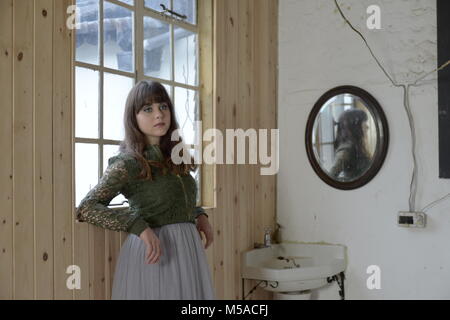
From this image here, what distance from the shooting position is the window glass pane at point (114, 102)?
224 cm

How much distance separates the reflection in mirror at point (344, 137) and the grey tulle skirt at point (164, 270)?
145cm

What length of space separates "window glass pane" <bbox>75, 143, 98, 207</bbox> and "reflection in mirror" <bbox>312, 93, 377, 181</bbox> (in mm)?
1571

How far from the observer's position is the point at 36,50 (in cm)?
181

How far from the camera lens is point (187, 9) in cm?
282

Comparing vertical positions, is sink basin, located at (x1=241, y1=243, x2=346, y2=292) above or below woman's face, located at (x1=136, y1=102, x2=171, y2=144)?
below

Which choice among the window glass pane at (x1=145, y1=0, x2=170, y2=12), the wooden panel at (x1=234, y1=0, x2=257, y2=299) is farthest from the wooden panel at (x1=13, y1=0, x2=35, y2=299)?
the wooden panel at (x1=234, y1=0, x2=257, y2=299)

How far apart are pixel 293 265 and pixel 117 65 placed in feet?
5.34

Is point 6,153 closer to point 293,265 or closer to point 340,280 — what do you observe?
point 293,265

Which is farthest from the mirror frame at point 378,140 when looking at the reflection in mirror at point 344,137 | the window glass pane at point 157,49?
the window glass pane at point 157,49

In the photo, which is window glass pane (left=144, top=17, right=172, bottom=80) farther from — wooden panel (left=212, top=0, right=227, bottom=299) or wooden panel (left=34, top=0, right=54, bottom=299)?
wooden panel (left=34, top=0, right=54, bottom=299)

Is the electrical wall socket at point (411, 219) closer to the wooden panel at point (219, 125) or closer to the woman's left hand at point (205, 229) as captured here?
the wooden panel at point (219, 125)

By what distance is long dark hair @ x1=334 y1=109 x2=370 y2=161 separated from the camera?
10.2 feet

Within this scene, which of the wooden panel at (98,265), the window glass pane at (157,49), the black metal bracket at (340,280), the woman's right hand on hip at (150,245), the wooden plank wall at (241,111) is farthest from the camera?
the black metal bracket at (340,280)

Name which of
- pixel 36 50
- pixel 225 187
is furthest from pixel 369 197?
pixel 36 50
